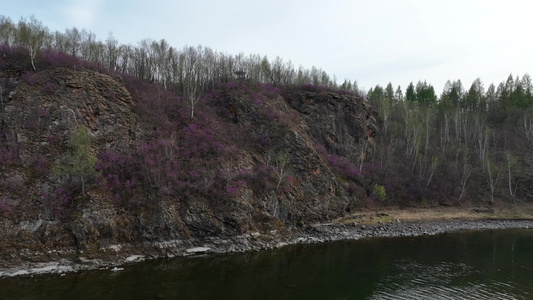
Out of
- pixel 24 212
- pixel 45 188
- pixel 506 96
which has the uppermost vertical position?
pixel 506 96

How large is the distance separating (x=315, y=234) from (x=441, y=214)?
30807mm

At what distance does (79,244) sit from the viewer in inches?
1099

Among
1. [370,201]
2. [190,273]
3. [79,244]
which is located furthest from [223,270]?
[370,201]

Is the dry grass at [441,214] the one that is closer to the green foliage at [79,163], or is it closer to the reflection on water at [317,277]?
the reflection on water at [317,277]

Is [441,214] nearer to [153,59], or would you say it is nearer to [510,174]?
[510,174]

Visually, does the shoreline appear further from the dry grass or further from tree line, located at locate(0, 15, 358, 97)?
tree line, located at locate(0, 15, 358, 97)

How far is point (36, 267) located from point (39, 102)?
23.2m

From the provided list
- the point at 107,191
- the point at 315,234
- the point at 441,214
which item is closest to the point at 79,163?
the point at 107,191

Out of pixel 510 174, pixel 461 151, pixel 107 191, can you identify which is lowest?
pixel 107 191

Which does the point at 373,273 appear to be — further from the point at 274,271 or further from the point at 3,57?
the point at 3,57

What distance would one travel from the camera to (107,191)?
1276 inches

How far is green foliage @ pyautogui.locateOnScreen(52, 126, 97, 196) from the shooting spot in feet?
100

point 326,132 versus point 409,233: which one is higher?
point 326,132

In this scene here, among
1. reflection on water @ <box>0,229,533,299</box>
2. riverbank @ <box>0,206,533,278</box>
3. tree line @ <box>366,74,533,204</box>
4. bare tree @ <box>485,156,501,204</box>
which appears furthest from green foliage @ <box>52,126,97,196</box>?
bare tree @ <box>485,156,501,204</box>
